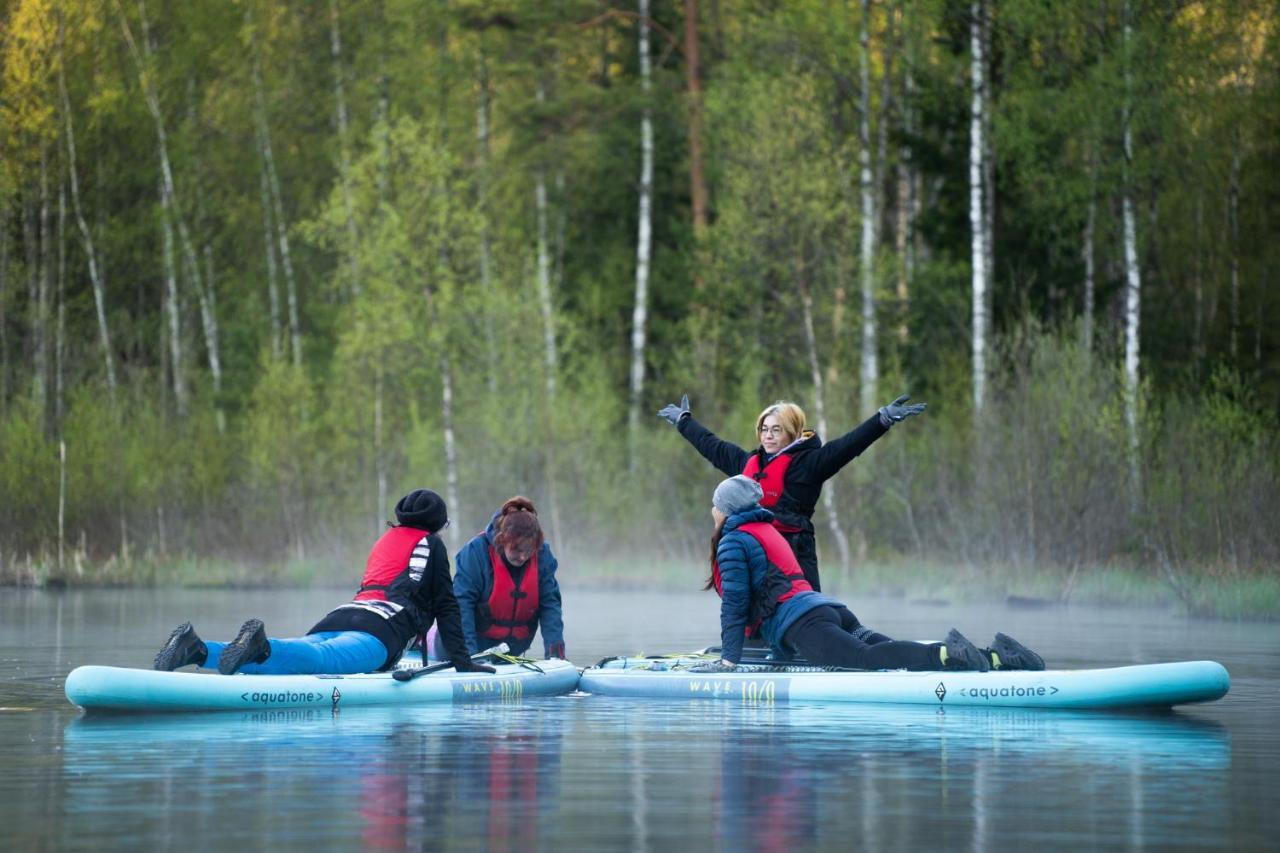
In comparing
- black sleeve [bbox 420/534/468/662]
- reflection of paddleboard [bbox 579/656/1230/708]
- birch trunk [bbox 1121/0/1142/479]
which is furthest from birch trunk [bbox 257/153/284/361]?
reflection of paddleboard [bbox 579/656/1230/708]

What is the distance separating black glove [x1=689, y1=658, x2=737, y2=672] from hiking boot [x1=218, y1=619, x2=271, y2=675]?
2.89m

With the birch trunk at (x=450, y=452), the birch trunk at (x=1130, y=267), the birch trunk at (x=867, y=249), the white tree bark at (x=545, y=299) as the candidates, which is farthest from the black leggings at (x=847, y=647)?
the white tree bark at (x=545, y=299)

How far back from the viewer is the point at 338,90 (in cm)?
4366

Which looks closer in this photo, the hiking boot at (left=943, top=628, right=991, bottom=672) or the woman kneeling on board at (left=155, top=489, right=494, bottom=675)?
the hiking boot at (left=943, top=628, right=991, bottom=672)

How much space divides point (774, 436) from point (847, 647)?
148 centimetres

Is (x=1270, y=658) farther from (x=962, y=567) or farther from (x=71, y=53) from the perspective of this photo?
(x=71, y=53)

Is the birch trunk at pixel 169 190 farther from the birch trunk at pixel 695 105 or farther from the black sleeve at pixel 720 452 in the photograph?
the black sleeve at pixel 720 452

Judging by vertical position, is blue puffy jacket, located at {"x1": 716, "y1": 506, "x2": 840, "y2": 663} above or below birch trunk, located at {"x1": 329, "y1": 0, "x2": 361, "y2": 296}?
below

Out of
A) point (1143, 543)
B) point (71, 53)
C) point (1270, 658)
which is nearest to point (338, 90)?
point (71, 53)

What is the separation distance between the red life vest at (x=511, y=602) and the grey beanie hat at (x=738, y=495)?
6.31 feet

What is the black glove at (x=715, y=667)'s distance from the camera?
14336 mm

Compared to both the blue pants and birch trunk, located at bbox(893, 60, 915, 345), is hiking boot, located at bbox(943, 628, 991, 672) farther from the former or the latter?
birch trunk, located at bbox(893, 60, 915, 345)

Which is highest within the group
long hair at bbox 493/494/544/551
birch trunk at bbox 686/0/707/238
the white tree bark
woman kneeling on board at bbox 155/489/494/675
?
birch trunk at bbox 686/0/707/238

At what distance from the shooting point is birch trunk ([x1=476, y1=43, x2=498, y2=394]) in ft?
125
